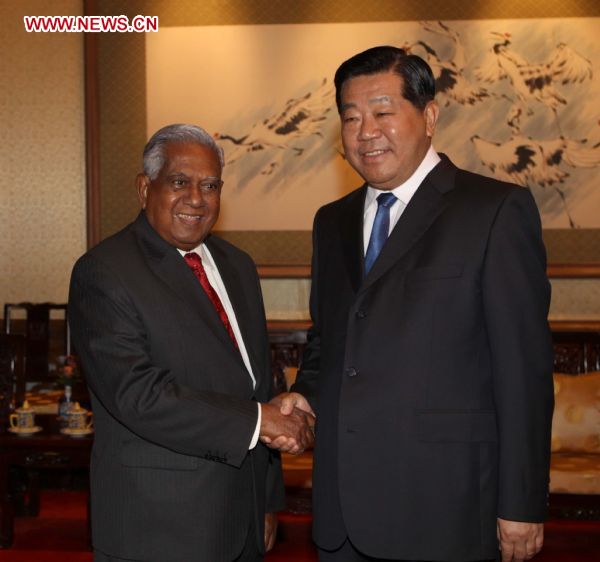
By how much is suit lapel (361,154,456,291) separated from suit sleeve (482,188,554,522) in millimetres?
178

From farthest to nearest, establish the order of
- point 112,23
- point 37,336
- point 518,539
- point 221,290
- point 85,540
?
point 112,23, point 37,336, point 85,540, point 221,290, point 518,539

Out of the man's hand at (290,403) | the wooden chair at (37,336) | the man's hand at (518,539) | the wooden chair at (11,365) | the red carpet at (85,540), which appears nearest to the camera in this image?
the man's hand at (518,539)

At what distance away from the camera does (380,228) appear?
2.04 meters

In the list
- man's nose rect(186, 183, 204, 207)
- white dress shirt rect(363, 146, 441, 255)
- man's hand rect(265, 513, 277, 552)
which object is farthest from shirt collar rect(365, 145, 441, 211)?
man's hand rect(265, 513, 277, 552)

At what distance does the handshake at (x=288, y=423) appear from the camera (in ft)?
6.73

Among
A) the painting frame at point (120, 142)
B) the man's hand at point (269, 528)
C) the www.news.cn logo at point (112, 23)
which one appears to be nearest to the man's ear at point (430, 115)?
the man's hand at point (269, 528)

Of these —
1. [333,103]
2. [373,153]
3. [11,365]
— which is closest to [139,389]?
[373,153]

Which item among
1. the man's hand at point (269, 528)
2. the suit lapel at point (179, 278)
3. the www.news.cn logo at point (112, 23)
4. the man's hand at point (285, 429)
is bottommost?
the man's hand at point (269, 528)

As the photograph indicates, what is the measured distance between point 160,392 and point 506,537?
2.83ft

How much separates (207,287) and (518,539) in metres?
1.00

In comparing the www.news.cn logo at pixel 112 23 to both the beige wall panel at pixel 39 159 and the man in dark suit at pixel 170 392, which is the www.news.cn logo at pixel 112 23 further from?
the man in dark suit at pixel 170 392

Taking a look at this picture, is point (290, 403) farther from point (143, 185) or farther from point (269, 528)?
point (143, 185)

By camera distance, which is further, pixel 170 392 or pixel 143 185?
pixel 143 185

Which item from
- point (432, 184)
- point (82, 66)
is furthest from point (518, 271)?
point (82, 66)
